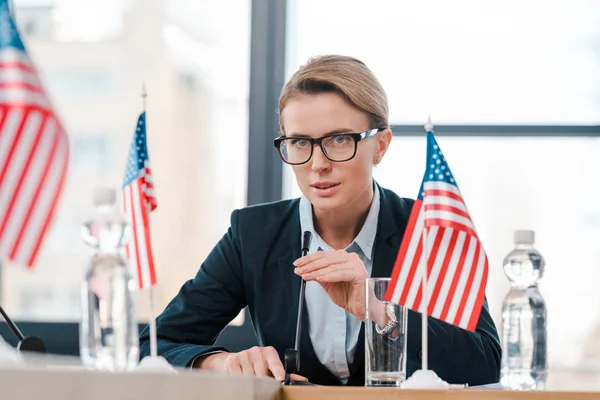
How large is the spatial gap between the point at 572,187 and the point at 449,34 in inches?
27.4

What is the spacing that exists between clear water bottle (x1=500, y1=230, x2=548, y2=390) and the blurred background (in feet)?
5.45

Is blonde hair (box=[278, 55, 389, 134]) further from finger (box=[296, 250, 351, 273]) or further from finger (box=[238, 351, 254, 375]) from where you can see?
finger (box=[238, 351, 254, 375])

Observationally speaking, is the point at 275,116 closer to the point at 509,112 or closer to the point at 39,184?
the point at 509,112

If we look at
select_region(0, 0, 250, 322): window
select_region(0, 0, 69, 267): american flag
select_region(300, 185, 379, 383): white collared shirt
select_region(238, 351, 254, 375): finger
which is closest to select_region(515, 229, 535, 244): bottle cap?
select_region(238, 351, 254, 375): finger

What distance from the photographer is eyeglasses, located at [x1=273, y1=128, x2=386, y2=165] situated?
207 cm

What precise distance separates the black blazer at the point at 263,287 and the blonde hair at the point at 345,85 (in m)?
0.23

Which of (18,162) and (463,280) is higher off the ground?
(18,162)

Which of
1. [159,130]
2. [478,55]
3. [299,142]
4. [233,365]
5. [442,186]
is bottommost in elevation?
[233,365]

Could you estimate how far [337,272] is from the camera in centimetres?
166

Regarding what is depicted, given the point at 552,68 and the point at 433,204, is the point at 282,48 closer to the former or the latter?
the point at 552,68

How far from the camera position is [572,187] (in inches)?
127

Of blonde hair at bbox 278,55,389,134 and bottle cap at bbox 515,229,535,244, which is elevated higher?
blonde hair at bbox 278,55,389,134

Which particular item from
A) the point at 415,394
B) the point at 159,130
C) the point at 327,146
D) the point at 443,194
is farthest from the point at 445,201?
the point at 159,130

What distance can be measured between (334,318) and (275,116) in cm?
138
